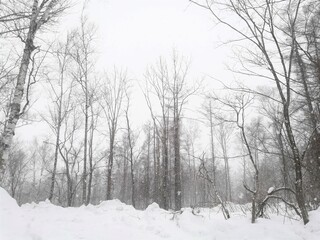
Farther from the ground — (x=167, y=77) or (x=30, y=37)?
(x=167, y=77)

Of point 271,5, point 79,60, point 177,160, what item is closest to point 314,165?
point 271,5

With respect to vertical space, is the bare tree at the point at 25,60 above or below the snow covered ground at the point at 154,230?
above

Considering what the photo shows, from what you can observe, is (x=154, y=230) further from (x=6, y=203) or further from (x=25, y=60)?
(x=25, y=60)

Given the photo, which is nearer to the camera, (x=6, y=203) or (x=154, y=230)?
(x=6, y=203)

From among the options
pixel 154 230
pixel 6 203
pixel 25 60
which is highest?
pixel 25 60

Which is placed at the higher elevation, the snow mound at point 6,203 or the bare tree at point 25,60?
the bare tree at point 25,60

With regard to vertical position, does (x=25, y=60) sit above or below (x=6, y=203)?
above

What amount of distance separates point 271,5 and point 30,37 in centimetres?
629

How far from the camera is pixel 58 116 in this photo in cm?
1777

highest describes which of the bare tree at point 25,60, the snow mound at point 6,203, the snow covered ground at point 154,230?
the bare tree at point 25,60

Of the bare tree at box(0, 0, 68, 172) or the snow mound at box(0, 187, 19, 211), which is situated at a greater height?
the bare tree at box(0, 0, 68, 172)

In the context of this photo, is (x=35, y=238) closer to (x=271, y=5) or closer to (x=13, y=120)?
(x=13, y=120)

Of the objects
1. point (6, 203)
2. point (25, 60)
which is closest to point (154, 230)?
point (6, 203)

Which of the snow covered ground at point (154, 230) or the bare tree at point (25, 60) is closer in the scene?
the snow covered ground at point (154, 230)
